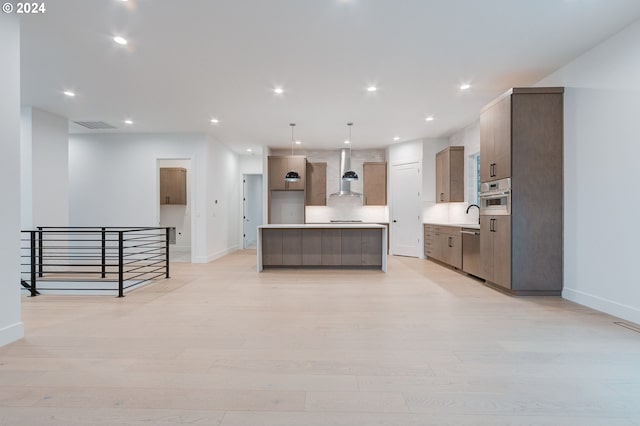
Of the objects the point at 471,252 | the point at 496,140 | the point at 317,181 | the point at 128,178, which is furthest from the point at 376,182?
the point at 128,178

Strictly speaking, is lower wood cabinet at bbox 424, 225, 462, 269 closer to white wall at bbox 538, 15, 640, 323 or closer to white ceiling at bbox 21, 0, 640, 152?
white wall at bbox 538, 15, 640, 323

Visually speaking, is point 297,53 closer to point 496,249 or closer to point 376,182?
point 496,249

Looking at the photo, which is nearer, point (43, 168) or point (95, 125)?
point (43, 168)

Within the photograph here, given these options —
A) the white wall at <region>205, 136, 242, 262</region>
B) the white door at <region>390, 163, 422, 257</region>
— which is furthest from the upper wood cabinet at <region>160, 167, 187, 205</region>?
the white door at <region>390, 163, 422, 257</region>

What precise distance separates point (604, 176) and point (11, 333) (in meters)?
5.88

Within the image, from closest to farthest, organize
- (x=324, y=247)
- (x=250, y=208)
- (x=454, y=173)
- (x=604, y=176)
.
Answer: (x=604, y=176) < (x=324, y=247) < (x=454, y=173) < (x=250, y=208)

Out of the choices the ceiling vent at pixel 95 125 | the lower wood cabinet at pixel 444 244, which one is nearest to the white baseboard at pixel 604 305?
the lower wood cabinet at pixel 444 244

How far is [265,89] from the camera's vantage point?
456 centimetres

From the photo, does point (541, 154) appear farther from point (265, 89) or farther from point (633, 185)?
point (265, 89)

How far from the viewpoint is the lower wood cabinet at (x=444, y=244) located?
5723 mm

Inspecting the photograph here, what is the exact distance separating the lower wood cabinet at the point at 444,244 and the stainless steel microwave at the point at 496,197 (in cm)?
122

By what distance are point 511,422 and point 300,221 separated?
291 inches

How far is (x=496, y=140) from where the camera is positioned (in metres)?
4.23

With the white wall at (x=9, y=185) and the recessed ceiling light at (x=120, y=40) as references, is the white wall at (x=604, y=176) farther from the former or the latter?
the white wall at (x=9, y=185)
